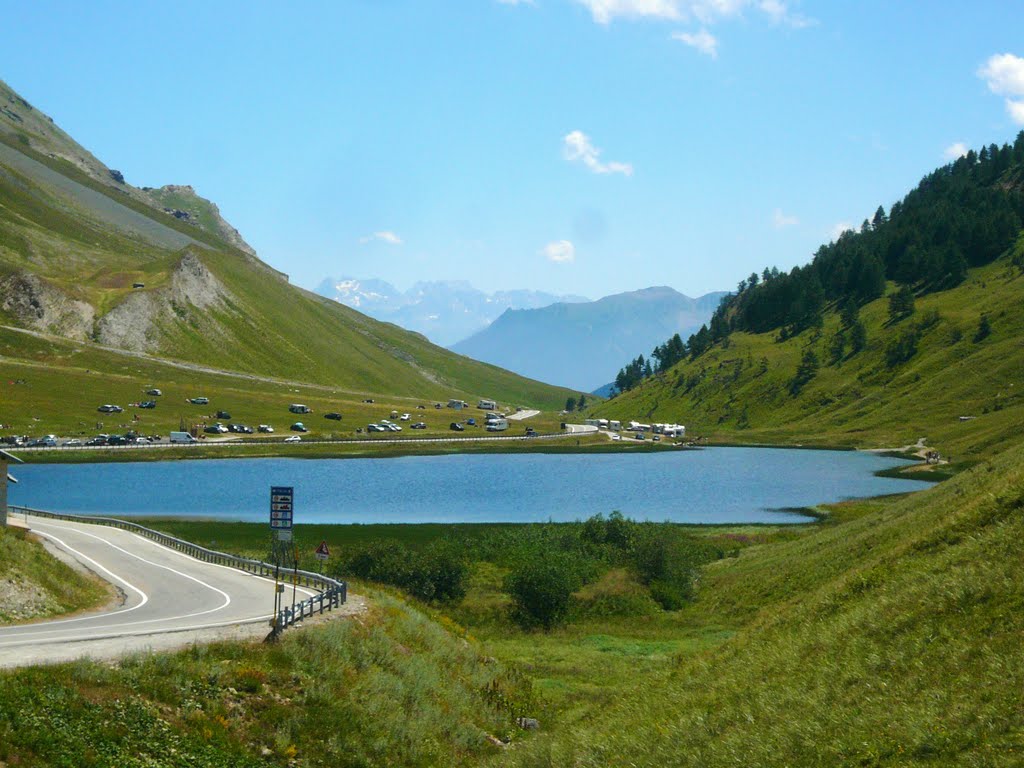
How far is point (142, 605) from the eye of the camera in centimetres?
4097

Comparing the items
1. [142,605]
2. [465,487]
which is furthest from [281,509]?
[465,487]

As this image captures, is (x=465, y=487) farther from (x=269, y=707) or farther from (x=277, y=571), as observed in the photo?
(x=269, y=707)

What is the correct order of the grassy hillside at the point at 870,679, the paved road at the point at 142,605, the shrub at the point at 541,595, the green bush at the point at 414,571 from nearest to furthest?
the grassy hillside at the point at 870,679, the paved road at the point at 142,605, the shrub at the point at 541,595, the green bush at the point at 414,571

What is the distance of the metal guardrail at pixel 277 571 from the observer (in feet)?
116

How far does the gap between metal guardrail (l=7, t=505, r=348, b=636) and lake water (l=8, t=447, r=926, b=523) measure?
907 inches

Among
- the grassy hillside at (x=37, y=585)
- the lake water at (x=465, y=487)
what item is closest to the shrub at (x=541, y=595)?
the grassy hillside at (x=37, y=585)

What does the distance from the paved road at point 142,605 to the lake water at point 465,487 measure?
127ft

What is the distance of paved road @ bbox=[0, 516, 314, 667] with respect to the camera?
30.0 meters

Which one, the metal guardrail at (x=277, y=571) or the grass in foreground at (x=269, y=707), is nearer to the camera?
the grass in foreground at (x=269, y=707)

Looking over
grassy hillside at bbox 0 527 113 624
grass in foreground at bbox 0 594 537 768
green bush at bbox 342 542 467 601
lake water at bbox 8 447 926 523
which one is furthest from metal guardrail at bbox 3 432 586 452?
grass in foreground at bbox 0 594 537 768

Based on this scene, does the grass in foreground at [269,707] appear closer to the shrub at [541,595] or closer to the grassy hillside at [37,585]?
the grassy hillside at [37,585]

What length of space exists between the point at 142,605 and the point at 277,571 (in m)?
11.4

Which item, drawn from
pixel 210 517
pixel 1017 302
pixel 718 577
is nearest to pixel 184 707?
pixel 718 577

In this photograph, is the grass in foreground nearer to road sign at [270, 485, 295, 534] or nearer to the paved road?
the paved road
